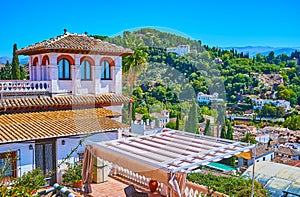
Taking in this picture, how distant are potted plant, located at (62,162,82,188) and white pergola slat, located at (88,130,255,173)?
1301mm

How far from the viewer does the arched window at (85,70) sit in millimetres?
11938

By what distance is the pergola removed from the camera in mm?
5312

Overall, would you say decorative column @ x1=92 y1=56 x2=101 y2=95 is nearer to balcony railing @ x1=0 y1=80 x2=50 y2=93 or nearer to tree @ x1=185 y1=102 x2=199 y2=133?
balcony railing @ x1=0 y1=80 x2=50 y2=93

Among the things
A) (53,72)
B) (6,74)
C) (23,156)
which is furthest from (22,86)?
(6,74)

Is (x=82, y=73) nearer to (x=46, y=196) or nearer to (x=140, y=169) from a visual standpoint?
(x=46, y=196)

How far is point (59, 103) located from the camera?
1109 centimetres

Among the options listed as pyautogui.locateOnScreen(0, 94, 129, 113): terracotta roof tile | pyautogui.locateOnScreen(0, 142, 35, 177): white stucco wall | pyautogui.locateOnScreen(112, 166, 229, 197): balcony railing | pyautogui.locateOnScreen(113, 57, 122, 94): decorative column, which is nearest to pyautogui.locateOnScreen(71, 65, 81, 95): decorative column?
pyautogui.locateOnScreen(0, 94, 129, 113): terracotta roof tile

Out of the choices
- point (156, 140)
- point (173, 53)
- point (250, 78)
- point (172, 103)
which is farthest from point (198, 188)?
point (250, 78)

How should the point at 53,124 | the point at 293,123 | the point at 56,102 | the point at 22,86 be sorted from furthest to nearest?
the point at 293,123 → the point at 56,102 → the point at 22,86 → the point at 53,124

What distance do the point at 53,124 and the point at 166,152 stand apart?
17.1ft

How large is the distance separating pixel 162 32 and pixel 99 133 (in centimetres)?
665

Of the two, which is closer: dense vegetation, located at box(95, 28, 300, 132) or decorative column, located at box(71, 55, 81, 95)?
dense vegetation, located at box(95, 28, 300, 132)

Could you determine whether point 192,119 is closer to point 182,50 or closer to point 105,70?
point 182,50

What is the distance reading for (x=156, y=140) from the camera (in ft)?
24.2
